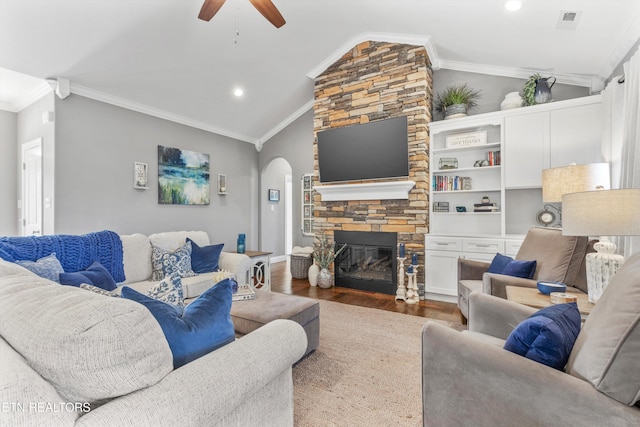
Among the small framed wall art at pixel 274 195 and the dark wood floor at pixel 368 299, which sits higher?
the small framed wall art at pixel 274 195

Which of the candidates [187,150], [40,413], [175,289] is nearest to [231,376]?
[40,413]

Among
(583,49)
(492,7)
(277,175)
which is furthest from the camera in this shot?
(277,175)

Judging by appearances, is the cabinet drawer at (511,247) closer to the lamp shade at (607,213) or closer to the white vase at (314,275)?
the lamp shade at (607,213)

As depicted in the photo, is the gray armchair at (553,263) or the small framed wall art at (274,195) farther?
the small framed wall art at (274,195)

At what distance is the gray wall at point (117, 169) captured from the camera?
349cm

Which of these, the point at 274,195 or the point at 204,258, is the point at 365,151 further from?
the point at 274,195

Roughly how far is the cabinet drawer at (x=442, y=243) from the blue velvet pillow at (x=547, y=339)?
268cm

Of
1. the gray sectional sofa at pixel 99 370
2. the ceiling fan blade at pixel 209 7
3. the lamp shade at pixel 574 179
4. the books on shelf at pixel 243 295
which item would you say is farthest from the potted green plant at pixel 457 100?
the gray sectional sofa at pixel 99 370

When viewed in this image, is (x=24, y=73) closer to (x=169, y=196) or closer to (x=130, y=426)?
(x=169, y=196)

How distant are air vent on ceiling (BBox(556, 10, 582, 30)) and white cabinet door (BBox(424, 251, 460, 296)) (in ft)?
8.05

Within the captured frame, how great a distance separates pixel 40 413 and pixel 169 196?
4.34 meters

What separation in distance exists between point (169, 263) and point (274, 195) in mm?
3764

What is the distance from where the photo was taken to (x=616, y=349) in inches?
33.6

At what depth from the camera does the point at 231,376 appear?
94 cm
